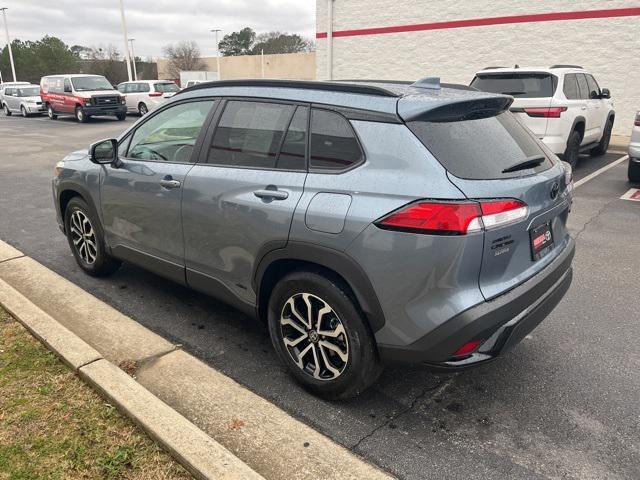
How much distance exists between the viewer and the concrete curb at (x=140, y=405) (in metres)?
2.29

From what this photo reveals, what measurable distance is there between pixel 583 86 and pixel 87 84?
65.5 ft

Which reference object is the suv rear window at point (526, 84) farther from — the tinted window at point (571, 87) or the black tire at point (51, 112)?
the black tire at point (51, 112)

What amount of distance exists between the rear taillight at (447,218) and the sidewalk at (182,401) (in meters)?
1.13

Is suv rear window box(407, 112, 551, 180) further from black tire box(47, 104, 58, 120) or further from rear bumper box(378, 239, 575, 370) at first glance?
black tire box(47, 104, 58, 120)

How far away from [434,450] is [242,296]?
143cm

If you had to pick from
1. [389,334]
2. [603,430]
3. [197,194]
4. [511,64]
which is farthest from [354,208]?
[511,64]

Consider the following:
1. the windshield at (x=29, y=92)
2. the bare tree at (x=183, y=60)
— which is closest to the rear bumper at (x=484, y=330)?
the windshield at (x=29, y=92)

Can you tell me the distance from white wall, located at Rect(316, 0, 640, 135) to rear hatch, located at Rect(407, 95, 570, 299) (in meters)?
15.3

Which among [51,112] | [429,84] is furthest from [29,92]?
[429,84]

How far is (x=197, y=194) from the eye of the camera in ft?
10.8

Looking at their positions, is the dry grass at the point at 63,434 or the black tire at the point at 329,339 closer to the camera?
the dry grass at the point at 63,434

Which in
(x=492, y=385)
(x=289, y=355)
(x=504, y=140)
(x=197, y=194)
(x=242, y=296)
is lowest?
(x=492, y=385)

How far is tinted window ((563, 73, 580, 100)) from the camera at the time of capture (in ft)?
29.0

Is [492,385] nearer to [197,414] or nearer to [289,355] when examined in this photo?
[289,355]
